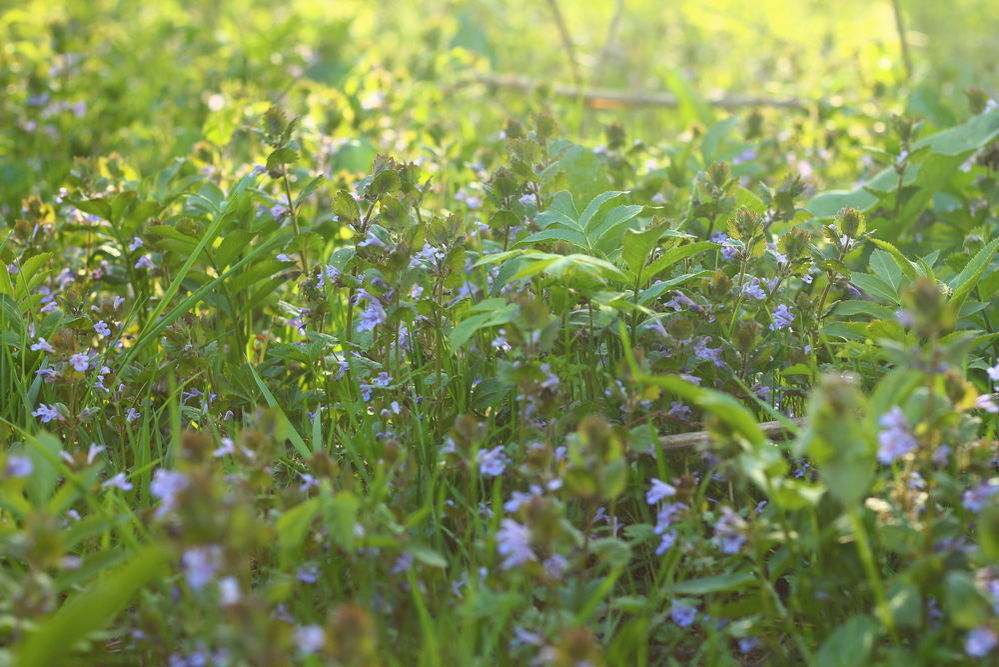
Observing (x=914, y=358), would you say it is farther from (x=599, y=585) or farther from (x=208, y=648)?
(x=208, y=648)

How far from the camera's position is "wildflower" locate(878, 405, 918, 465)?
1.33 m

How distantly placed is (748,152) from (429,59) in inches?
83.4

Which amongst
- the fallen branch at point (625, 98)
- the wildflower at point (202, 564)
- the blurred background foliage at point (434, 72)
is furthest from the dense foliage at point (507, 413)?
the fallen branch at point (625, 98)

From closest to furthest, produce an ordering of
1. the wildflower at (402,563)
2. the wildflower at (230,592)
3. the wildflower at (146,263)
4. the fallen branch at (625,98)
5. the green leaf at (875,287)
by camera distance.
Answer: the wildflower at (230,592), the wildflower at (402,563), the green leaf at (875,287), the wildflower at (146,263), the fallen branch at (625,98)

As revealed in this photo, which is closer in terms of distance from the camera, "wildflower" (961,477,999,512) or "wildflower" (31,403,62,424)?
"wildflower" (961,477,999,512)

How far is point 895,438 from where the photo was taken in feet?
4.39

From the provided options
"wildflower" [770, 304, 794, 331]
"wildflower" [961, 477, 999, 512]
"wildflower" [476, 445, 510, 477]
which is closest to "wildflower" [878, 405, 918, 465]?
"wildflower" [961, 477, 999, 512]

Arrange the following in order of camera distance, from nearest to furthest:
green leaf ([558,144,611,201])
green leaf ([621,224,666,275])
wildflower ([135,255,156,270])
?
green leaf ([621,224,666,275]) → wildflower ([135,255,156,270]) → green leaf ([558,144,611,201])

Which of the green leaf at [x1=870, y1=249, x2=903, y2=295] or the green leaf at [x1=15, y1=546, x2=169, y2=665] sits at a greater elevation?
the green leaf at [x1=15, y1=546, x2=169, y2=665]

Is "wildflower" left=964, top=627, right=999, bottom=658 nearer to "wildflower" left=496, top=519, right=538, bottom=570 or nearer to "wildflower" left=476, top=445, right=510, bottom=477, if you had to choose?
"wildflower" left=496, top=519, right=538, bottom=570

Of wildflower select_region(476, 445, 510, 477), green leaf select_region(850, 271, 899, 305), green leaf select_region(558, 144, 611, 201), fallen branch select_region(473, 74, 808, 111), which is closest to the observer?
wildflower select_region(476, 445, 510, 477)

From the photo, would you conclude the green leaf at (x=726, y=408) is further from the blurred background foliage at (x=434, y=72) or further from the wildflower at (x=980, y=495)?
the blurred background foliage at (x=434, y=72)

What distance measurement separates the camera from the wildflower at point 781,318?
2.03 metres

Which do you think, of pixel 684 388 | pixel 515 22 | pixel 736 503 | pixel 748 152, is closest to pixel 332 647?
pixel 684 388
